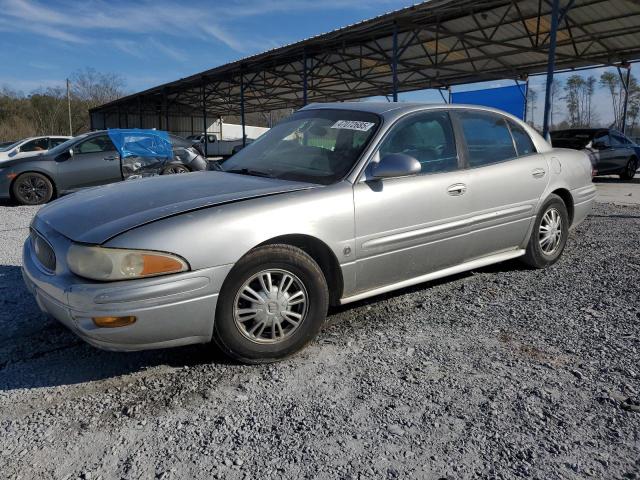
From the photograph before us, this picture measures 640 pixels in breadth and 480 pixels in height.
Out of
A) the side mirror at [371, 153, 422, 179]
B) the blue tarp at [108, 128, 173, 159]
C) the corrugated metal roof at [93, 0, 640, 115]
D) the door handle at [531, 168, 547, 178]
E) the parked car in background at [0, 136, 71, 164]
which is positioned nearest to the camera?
the side mirror at [371, 153, 422, 179]

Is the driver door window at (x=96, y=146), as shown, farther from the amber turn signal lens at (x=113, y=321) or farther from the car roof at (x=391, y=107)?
the amber turn signal lens at (x=113, y=321)

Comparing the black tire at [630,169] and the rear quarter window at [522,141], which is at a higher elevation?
the rear quarter window at [522,141]

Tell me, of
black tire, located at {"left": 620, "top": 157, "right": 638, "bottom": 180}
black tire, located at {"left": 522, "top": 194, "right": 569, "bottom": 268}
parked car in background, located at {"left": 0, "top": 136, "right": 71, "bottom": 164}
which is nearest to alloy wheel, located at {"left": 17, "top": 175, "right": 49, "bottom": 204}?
parked car in background, located at {"left": 0, "top": 136, "right": 71, "bottom": 164}

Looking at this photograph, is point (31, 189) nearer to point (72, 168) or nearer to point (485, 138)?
point (72, 168)

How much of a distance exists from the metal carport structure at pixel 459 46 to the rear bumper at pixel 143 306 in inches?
431

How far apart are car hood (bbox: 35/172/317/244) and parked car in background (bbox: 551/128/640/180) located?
37.3 ft

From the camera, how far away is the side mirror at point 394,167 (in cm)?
322

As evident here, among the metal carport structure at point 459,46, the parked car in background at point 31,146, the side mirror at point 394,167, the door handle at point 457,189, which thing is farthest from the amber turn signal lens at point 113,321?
the parked car in background at point 31,146

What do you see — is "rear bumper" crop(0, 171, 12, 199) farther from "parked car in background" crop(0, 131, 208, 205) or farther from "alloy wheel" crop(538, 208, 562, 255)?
"alloy wheel" crop(538, 208, 562, 255)

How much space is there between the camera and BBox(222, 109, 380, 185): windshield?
339 cm

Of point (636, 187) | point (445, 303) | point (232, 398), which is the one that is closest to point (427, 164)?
point (445, 303)

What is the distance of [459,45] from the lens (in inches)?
692

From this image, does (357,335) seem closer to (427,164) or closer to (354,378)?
(354,378)

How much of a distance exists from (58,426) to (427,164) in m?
2.74
